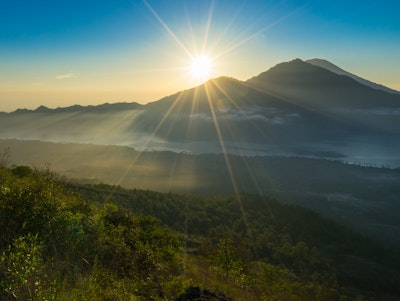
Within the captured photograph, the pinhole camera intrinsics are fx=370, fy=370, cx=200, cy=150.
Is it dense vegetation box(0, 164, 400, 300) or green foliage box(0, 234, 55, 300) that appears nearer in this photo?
green foliage box(0, 234, 55, 300)

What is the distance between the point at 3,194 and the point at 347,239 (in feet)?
532

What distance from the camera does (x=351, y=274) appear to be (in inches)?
4564

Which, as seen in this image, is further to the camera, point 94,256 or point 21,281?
point 94,256

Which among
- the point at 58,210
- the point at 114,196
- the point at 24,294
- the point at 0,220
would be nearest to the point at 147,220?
the point at 58,210

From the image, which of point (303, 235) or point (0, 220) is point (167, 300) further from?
point (303, 235)

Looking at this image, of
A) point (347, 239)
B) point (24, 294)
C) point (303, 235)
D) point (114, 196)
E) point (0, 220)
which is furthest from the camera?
point (347, 239)

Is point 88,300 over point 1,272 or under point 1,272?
under

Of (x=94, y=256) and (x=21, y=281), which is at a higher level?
(x=21, y=281)

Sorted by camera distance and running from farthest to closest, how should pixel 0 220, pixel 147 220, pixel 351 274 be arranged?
pixel 351 274 → pixel 147 220 → pixel 0 220

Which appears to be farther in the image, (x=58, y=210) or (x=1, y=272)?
(x=58, y=210)

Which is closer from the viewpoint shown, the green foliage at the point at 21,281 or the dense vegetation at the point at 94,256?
the green foliage at the point at 21,281

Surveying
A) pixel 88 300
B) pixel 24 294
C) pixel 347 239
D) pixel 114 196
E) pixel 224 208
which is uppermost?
pixel 24 294

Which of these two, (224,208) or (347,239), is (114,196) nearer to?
(224,208)

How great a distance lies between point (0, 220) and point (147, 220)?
9.90m
